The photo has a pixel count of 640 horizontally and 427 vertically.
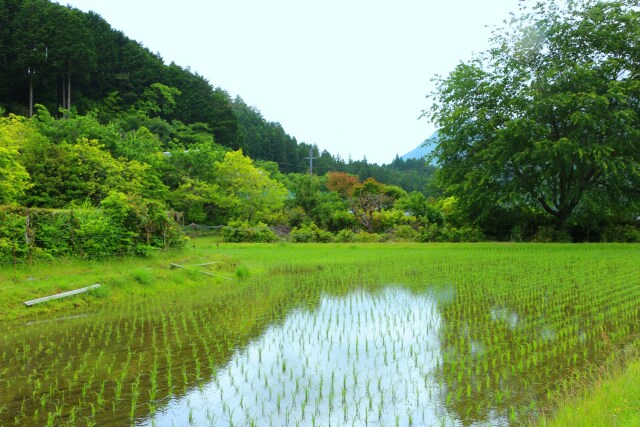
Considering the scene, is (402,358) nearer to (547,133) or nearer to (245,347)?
(245,347)

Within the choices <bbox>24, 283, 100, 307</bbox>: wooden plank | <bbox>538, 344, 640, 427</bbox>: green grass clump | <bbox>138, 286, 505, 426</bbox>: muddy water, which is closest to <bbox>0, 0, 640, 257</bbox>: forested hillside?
<bbox>24, 283, 100, 307</bbox>: wooden plank

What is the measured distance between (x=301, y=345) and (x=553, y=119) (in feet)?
67.8

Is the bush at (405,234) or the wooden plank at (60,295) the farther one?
the bush at (405,234)

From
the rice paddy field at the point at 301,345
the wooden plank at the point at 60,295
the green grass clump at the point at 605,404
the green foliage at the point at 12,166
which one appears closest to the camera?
the green grass clump at the point at 605,404

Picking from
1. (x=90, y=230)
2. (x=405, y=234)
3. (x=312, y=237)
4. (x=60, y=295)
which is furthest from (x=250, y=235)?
(x=60, y=295)

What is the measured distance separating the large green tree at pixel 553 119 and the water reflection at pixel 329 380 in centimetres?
1661

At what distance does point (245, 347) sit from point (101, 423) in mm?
2561

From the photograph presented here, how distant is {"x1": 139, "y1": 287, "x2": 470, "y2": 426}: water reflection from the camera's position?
4.19m

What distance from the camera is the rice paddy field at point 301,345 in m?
4.36

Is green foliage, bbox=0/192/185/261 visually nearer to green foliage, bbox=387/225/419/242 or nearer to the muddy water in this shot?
the muddy water

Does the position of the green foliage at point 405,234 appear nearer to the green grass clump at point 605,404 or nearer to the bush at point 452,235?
the bush at point 452,235

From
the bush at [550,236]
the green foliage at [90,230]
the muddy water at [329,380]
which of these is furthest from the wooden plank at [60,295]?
the bush at [550,236]

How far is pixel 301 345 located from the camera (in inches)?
259

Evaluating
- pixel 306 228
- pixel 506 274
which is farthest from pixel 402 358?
pixel 306 228
